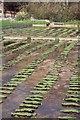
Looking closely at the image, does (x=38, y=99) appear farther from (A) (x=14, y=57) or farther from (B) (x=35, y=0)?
(B) (x=35, y=0)

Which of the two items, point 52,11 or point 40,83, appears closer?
point 40,83

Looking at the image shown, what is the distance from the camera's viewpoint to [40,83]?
30.6 feet

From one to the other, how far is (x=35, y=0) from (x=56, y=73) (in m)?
31.3

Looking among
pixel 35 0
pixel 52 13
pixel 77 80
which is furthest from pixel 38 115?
pixel 35 0

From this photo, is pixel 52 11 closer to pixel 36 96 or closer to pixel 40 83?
pixel 40 83

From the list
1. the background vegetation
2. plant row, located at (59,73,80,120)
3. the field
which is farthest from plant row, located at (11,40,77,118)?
the background vegetation

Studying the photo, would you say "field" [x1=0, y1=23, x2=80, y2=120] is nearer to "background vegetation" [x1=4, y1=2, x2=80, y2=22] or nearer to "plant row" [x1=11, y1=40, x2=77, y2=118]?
"plant row" [x1=11, y1=40, x2=77, y2=118]

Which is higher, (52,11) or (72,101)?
(52,11)

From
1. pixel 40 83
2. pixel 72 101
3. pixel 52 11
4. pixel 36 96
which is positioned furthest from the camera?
pixel 52 11

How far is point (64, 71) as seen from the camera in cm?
1099

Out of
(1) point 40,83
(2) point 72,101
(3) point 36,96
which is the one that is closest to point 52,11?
(1) point 40,83

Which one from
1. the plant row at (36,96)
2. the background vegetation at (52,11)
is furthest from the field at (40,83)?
the background vegetation at (52,11)

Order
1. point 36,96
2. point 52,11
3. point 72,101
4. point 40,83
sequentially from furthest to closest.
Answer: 1. point 52,11
2. point 40,83
3. point 36,96
4. point 72,101

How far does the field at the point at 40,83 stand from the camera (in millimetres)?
7130
